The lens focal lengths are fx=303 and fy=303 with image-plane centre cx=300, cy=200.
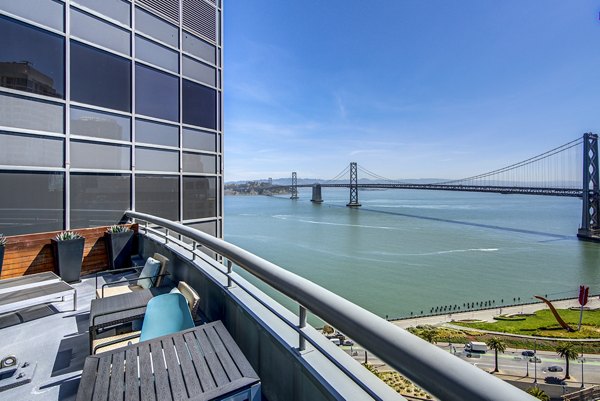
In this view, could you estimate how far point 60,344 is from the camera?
2.21 metres

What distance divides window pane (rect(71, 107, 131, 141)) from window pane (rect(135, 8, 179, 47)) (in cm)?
186

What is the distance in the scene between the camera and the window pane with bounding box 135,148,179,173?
5469 mm

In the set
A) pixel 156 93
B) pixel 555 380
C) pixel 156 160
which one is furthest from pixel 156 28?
pixel 555 380

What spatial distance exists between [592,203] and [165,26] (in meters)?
47.0

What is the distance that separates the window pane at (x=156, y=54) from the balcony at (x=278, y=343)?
13.6 feet

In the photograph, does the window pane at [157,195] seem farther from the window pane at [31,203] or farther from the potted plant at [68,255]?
the potted plant at [68,255]

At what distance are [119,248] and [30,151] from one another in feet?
5.91

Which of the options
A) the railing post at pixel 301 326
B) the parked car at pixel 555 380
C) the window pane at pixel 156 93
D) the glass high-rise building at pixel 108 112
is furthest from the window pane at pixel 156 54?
the parked car at pixel 555 380

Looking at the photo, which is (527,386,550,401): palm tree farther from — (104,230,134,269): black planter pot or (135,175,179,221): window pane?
(135,175,179,221): window pane

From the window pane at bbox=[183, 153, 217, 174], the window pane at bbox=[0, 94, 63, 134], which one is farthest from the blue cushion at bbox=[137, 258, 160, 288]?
the window pane at bbox=[183, 153, 217, 174]

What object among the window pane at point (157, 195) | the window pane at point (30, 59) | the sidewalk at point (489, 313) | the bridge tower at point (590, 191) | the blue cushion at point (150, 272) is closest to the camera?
the blue cushion at point (150, 272)

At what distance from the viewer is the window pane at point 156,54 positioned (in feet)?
18.4

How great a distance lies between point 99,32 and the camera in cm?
501

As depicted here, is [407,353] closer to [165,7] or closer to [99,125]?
[99,125]
